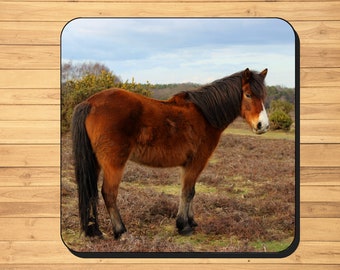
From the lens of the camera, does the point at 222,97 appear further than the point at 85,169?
Yes

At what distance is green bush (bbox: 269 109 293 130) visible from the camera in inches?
92.3

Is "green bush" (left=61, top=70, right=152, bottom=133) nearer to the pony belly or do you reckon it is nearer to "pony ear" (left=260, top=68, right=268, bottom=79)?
the pony belly

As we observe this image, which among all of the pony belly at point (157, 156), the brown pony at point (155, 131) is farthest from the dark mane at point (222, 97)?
the pony belly at point (157, 156)

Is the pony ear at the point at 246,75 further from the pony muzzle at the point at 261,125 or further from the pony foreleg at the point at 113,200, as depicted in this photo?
the pony foreleg at the point at 113,200

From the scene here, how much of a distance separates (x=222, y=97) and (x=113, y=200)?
2.76 ft

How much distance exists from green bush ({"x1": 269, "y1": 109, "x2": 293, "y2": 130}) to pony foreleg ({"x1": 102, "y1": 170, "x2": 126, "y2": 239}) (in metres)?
0.90

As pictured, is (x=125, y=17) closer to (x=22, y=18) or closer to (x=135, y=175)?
(x=22, y=18)

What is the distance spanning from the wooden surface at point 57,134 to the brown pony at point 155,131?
181mm

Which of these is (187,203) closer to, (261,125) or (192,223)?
(192,223)

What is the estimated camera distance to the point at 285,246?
236 centimetres

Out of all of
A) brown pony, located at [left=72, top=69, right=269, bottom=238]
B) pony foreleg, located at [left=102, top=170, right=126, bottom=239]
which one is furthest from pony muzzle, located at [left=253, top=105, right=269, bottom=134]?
pony foreleg, located at [left=102, top=170, right=126, bottom=239]

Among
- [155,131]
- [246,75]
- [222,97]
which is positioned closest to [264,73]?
[246,75]

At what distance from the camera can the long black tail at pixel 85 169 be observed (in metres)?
2.29

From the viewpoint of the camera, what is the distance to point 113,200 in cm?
233
